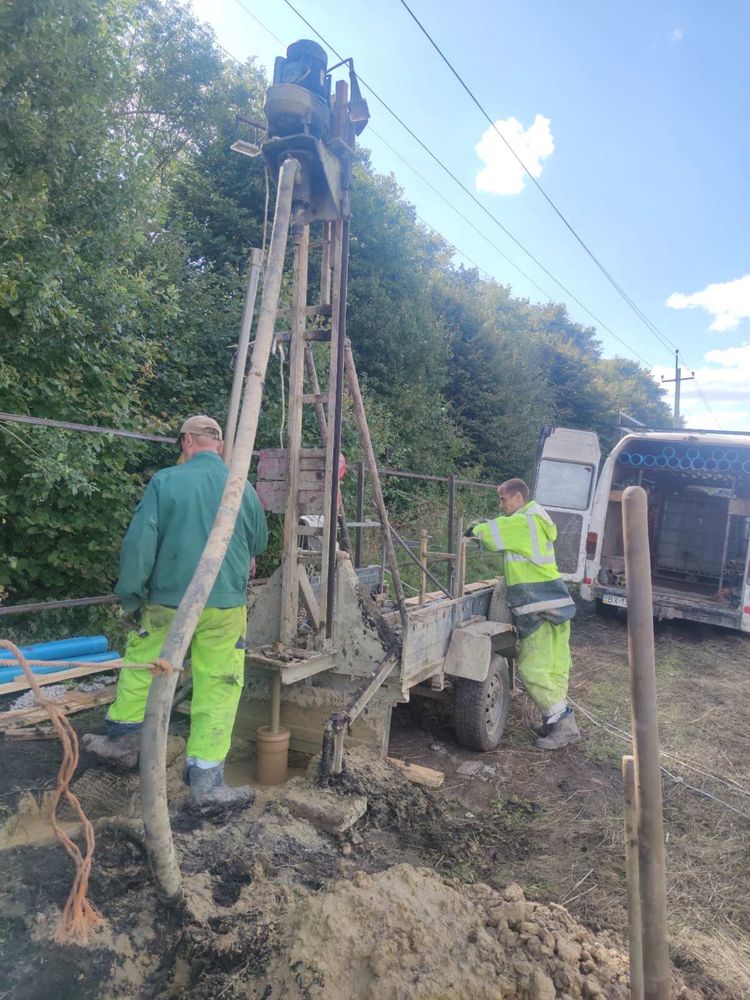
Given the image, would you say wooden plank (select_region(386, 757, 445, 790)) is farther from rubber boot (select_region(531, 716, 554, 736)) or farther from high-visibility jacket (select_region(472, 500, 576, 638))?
high-visibility jacket (select_region(472, 500, 576, 638))

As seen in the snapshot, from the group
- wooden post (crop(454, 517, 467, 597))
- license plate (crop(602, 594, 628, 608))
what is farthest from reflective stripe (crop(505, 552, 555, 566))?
license plate (crop(602, 594, 628, 608))

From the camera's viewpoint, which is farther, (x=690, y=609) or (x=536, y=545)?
(x=690, y=609)

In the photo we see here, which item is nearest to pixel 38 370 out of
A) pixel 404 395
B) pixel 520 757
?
pixel 520 757

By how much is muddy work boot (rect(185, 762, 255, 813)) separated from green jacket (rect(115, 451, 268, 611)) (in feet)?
2.27

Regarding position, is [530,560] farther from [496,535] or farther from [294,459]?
[294,459]

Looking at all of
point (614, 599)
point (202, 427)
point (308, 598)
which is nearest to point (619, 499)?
point (614, 599)

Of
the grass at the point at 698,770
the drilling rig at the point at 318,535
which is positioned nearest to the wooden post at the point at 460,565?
the drilling rig at the point at 318,535

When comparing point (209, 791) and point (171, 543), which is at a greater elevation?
point (171, 543)

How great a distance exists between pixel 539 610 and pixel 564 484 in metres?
4.48

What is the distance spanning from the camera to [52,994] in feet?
5.88

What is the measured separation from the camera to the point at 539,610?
4828 mm

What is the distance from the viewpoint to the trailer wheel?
445 cm

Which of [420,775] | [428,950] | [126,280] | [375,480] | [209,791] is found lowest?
[420,775]

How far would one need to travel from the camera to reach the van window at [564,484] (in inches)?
348
